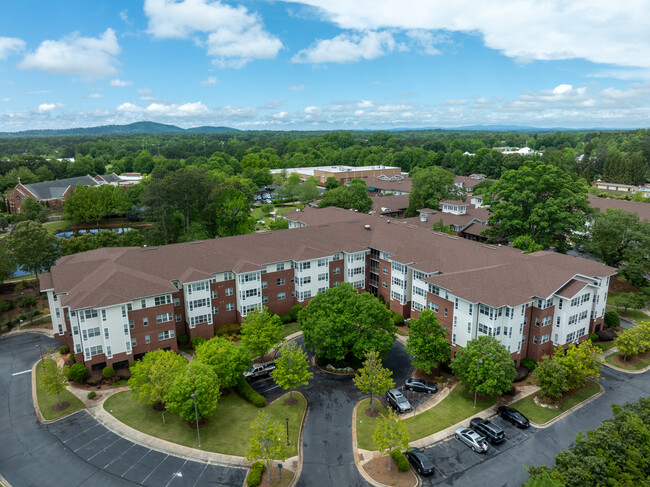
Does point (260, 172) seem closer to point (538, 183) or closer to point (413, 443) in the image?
point (538, 183)

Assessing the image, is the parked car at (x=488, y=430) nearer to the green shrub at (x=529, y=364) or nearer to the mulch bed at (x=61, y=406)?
the green shrub at (x=529, y=364)

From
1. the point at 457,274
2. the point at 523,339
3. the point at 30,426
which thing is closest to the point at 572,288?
the point at 523,339

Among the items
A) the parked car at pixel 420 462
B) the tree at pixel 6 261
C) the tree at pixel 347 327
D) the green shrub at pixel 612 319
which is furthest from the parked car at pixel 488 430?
the tree at pixel 6 261

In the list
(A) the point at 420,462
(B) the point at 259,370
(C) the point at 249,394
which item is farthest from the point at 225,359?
(A) the point at 420,462

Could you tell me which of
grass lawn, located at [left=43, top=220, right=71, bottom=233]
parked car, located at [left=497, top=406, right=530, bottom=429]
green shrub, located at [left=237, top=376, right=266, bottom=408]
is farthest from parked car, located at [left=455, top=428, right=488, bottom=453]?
grass lawn, located at [left=43, top=220, right=71, bottom=233]

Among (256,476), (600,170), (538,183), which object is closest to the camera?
(256,476)

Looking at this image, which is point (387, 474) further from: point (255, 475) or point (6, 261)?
point (6, 261)
